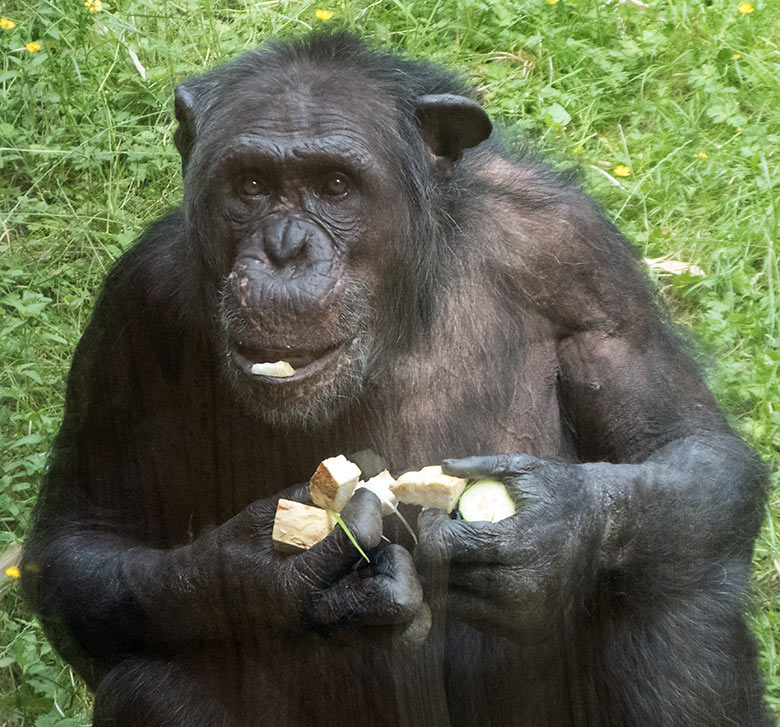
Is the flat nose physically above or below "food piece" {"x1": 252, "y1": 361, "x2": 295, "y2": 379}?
above

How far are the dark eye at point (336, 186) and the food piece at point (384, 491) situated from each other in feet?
2.57

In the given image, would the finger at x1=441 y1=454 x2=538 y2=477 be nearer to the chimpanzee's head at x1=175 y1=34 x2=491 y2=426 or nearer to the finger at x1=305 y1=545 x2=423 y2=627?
the finger at x1=305 y1=545 x2=423 y2=627

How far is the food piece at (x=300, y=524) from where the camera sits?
328 cm

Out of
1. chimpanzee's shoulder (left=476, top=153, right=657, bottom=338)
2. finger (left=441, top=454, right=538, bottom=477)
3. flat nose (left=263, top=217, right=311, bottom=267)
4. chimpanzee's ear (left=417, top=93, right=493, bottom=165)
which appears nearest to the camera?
finger (left=441, top=454, right=538, bottom=477)

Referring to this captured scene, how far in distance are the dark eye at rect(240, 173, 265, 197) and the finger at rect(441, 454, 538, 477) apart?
3.09 ft

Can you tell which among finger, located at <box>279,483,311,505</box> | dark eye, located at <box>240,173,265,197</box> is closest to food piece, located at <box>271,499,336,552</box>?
finger, located at <box>279,483,311,505</box>

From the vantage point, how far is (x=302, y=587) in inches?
132

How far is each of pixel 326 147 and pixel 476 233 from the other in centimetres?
66

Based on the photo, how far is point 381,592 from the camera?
316 centimetres

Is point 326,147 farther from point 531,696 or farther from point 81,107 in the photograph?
point 531,696

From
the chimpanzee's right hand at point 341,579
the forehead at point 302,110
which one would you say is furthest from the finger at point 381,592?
the forehead at point 302,110

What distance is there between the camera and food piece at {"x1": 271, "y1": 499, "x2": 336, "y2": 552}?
328cm

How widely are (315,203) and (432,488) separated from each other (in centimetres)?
87

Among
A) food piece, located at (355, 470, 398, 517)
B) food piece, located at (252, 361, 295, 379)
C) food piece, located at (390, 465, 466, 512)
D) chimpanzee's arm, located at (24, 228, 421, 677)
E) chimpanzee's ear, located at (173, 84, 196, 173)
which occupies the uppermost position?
chimpanzee's ear, located at (173, 84, 196, 173)
